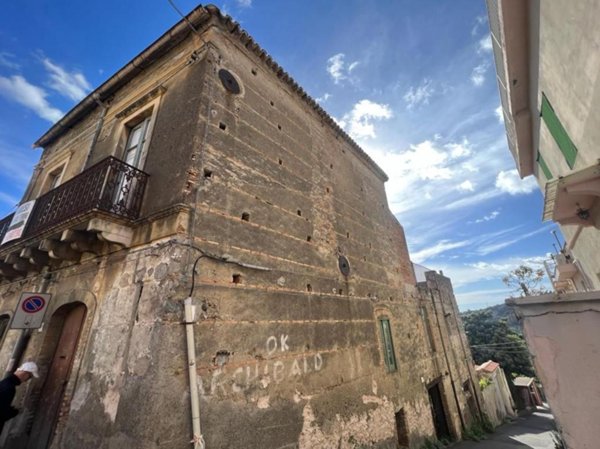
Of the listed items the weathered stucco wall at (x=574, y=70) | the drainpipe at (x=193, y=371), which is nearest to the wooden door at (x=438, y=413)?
the weathered stucco wall at (x=574, y=70)

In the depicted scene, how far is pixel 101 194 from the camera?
4312 millimetres

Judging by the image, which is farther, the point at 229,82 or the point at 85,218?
the point at 229,82

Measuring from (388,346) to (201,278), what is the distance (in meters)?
6.19

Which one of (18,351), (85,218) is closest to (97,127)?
(85,218)

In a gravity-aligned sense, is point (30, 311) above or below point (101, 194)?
below

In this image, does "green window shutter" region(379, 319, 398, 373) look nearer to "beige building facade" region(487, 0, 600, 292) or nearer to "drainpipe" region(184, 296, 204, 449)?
"beige building facade" region(487, 0, 600, 292)

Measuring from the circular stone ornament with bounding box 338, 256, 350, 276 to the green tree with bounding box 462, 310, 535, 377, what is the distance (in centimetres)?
2583

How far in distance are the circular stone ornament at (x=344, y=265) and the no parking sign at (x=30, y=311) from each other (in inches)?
233

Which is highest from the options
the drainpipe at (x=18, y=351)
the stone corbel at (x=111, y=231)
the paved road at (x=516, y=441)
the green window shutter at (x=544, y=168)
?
the green window shutter at (x=544, y=168)

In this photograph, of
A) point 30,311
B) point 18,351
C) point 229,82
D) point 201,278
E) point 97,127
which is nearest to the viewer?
point 201,278

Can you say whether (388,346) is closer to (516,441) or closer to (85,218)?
(85,218)

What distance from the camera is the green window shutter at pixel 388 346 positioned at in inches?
291

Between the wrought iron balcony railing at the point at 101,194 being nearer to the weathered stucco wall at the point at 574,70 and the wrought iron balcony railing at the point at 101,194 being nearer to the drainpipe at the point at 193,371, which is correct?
the drainpipe at the point at 193,371

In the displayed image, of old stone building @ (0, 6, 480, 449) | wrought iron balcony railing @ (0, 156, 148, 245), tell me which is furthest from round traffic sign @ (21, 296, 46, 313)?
wrought iron balcony railing @ (0, 156, 148, 245)
